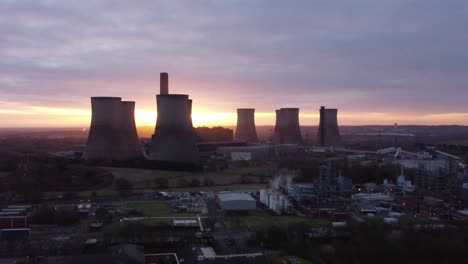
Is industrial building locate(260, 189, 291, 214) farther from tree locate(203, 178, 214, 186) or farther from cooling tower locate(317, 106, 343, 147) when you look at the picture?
cooling tower locate(317, 106, 343, 147)

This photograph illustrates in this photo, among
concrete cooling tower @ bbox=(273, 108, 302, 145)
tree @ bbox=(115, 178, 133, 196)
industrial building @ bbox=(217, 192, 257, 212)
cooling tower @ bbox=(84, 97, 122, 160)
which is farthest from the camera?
concrete cooling tower @ bbox=(273, 108, 302, 145)

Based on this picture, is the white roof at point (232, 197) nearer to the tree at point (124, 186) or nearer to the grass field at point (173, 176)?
the tree at point (124, 186)

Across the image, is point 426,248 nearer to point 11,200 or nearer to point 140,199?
point 140,199

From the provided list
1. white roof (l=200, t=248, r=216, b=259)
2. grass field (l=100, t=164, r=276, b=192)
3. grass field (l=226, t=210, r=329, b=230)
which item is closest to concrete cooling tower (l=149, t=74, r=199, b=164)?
grass field (l=100, t=164, r=276, b=192)

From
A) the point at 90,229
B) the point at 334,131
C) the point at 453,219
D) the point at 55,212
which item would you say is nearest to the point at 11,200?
the point at 55,212

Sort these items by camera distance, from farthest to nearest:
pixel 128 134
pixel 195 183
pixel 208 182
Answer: pixel 128 134 < pixel 208 182 < pixel 195 183

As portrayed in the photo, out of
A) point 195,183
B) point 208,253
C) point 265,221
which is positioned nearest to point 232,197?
point 265,221

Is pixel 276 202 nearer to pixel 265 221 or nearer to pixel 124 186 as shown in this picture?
pixel 265 221
